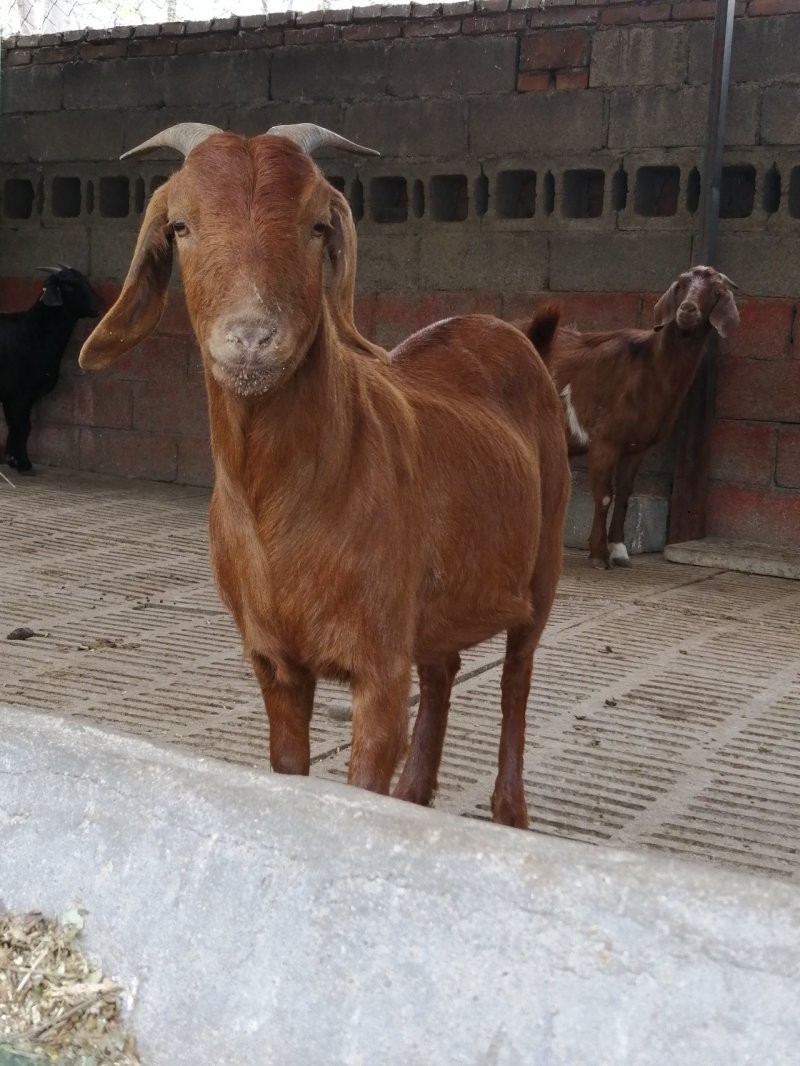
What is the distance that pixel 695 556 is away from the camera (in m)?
7.98

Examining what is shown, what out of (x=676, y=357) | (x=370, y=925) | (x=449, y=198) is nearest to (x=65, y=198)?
(x=449, y=198)

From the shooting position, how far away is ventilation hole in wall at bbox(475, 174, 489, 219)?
8.70 m

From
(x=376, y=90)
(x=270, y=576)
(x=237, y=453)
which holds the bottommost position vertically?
(x=270, y=576)

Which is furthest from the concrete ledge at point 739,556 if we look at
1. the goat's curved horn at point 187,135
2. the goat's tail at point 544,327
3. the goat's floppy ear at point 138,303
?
the goat's curved horn at point 187,135

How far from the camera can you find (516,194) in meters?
8.70

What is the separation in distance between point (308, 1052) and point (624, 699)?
10.6 ft

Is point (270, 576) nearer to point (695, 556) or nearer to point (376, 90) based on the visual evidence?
point (695, 556)

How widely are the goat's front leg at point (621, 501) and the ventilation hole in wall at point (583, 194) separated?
161cm

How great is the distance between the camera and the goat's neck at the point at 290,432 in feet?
9.01

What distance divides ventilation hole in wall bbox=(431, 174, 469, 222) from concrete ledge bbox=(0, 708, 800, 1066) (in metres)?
7.05

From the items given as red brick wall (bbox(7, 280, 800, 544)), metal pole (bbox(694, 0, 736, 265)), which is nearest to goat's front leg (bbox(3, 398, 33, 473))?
red brick wall (bbox(7, 280, 800, 544))

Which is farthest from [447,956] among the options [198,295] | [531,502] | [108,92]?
[108,92]

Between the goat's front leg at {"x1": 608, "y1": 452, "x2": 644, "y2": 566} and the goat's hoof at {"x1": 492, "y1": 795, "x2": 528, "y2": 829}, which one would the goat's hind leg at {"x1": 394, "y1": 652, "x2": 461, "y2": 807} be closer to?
the goat's hoof at {"x1": 492, "y1": 795, "x2": 528, "y2": 829}

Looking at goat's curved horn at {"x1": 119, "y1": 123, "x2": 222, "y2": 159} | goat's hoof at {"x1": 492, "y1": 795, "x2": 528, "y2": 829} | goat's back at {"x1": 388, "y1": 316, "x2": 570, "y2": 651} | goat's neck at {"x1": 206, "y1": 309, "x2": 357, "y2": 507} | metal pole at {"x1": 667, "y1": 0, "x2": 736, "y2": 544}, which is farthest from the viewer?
metal pole at {"x1": 667, "y1": 0, "x2": 736, "y2": 544}
